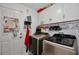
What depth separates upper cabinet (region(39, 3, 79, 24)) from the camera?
3.62 feet

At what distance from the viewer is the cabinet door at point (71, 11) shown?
109cm

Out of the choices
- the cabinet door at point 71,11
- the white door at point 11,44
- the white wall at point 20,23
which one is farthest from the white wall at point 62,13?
the white door at point 11,44

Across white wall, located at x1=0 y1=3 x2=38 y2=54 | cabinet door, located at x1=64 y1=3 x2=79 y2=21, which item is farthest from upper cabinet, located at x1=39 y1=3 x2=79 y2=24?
white wall, located at x1=0 y1=3 x2=38 y2=54

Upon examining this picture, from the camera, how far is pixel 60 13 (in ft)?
3.96

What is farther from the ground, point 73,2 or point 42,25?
point 73,2

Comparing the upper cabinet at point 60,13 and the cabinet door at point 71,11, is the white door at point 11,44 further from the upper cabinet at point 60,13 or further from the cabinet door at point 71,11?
the cabinet door at point 71,11

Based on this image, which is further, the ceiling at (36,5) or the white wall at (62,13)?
the ceiling at (36,5)

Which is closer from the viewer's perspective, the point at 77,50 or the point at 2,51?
the point at 77,50

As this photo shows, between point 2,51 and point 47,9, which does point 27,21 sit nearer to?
point 47,9

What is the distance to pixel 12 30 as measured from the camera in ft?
3.97

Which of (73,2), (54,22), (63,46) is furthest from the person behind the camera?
(54,22)

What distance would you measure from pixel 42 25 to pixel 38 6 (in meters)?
0.26

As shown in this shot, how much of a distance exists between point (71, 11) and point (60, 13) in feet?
0.49
